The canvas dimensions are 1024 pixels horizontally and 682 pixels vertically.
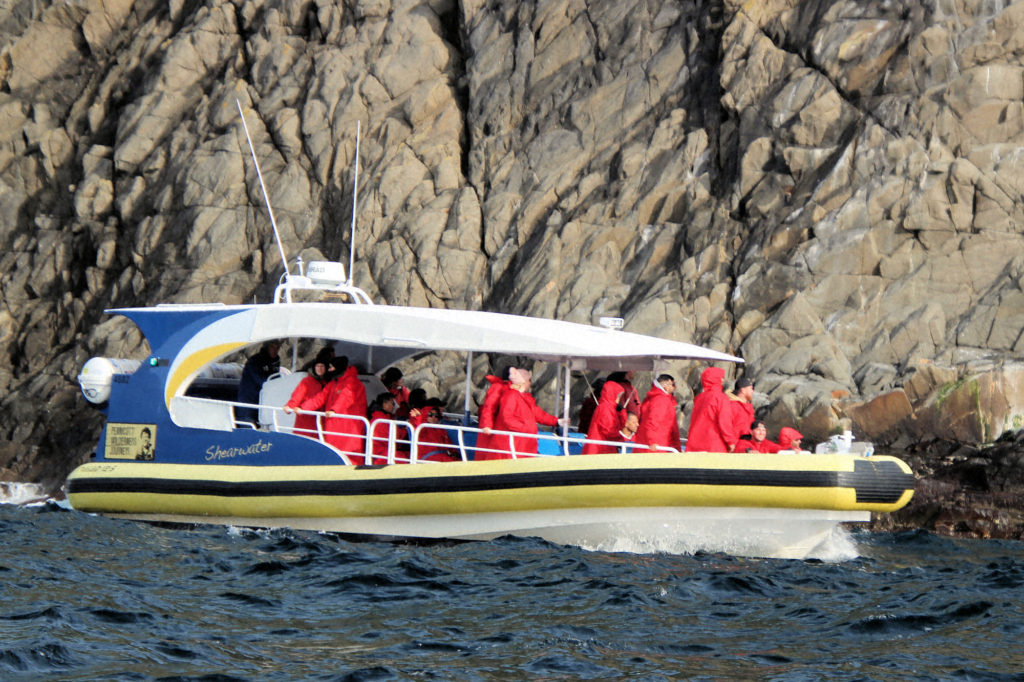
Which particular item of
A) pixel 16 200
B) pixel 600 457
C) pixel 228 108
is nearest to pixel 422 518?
pixel 600 457

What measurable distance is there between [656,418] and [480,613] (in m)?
3.39

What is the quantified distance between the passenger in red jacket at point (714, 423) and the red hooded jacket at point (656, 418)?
28 cm

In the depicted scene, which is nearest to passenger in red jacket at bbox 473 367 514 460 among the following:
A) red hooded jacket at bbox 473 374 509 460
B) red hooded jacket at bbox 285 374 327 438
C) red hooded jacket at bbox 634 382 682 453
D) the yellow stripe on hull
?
red hooded jacket at bbox 473 374 509 460

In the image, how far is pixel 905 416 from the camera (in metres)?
17.5

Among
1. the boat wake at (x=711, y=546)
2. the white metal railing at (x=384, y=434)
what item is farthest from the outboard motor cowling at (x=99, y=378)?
the boat wake at (x=711, y=546)

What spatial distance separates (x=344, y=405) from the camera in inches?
481

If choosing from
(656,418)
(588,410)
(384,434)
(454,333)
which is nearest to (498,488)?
(454,333)

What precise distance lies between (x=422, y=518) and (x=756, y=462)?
10.2ft

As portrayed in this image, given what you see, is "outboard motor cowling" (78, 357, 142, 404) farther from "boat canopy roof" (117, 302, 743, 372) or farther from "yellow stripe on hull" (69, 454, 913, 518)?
"boat canopy roof" (117, 302, 743, 372)

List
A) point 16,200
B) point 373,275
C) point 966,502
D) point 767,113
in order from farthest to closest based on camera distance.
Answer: point 16,200, point 373,275, point 767,113, point 966,502

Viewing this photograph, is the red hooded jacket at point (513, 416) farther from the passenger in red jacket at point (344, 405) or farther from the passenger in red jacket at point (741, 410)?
the passenger in red jacket at point (741, 410)

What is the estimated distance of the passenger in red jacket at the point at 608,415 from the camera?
39.1 feet

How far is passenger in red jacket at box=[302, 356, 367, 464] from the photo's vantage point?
12.2 meters

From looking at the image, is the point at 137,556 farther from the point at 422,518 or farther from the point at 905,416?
the point at 905,416
